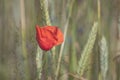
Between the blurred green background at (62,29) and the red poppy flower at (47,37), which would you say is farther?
the blurred green background at (62,29)

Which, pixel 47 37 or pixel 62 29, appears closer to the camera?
pixel 47 37

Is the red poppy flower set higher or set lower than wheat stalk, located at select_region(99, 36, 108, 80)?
higher

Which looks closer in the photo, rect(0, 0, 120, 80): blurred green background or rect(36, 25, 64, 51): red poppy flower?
rect(36, 25, 64, 51): red poppy flower

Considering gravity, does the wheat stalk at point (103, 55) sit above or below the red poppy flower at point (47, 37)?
below
